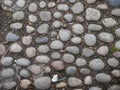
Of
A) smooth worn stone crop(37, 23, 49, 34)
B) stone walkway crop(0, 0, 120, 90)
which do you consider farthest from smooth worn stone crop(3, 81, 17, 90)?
smooth worn stone crop(37, 23, 49, 34)

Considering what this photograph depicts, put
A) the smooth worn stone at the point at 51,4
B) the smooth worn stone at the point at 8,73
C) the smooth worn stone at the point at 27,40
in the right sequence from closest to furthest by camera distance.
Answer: the smooth worn stone at the point at 8,73 → the smooth worn stone at the point at 27,40 → the smooth worn stone at the point at 51,4

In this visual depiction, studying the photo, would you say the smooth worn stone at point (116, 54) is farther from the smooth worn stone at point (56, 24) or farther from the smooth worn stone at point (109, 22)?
the smooth worn stone at point (56, 24)

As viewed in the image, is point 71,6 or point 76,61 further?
point 71,6

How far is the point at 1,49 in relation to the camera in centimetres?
293

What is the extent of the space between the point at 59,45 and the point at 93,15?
1.28 ft

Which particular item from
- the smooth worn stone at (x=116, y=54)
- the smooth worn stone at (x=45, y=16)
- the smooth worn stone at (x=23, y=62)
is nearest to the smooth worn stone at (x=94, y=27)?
the smooth worn stone at (x=116, y=54)

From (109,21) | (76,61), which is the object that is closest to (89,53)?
(76,61)

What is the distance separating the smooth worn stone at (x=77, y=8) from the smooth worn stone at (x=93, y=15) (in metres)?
0.06

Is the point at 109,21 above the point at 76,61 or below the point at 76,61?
above

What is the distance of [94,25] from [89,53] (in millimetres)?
255

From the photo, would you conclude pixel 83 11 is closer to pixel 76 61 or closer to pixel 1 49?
pixel 76 61

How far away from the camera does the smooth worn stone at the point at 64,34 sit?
114 inches

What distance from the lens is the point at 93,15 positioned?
9.70ft

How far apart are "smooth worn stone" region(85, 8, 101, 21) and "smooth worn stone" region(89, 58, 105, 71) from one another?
381 mm
